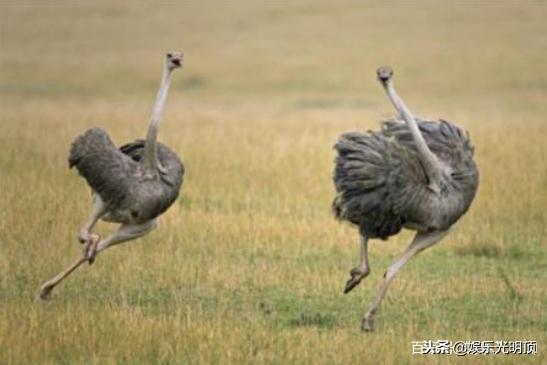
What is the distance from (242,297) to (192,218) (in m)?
2.94

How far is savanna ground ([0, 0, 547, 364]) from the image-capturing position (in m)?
7.69

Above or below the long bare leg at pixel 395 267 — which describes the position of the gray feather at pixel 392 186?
above

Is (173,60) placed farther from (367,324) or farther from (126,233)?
(367,324)

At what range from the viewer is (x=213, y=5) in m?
49.0

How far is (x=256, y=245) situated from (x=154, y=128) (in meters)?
2.96

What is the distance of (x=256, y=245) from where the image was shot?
11.4m

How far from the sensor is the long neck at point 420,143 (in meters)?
8.17

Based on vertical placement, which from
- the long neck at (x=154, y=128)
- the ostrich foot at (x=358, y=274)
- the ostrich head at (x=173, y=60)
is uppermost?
the ostrich head at (x=173, y=60)

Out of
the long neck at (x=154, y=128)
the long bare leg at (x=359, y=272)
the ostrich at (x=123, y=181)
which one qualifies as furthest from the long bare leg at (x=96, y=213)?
the long bare leg at (x=359, y=272)

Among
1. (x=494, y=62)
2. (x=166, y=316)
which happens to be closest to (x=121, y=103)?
(x=494, y=62)

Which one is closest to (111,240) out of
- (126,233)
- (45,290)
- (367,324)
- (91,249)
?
(126,233)

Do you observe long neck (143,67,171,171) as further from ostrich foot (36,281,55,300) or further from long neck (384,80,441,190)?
long neck (384,80,441,190)

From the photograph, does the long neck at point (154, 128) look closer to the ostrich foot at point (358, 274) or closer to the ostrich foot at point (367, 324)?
the ostrich foot at point (358, 274)

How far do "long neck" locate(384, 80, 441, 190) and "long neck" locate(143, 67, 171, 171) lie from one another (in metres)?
1.48
